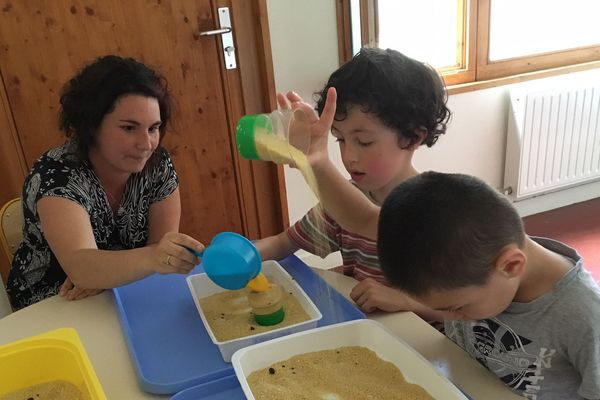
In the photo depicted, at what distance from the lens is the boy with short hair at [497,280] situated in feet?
2.24

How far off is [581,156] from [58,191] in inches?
107

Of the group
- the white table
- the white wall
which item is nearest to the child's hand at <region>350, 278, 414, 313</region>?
the white table

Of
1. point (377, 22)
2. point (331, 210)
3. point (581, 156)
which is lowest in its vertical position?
point (581, 156)

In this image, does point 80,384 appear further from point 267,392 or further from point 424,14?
point 424,14

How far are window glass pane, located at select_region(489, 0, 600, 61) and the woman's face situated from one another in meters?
2.04

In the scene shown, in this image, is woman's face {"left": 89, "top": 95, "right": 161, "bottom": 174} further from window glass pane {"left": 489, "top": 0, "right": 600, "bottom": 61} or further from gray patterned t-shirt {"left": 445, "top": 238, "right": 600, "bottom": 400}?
window glass pane {"left": 489, "top": 0, "right": 600, "bottom": 61}

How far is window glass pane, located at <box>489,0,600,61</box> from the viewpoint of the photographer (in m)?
2.76

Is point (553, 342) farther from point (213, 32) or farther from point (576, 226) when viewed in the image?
point (576, 226)

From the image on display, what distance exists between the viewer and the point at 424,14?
104 inches

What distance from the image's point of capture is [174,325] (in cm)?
Answer: 93

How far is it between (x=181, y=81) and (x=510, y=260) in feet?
5.61

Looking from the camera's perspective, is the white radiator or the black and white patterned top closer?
the black and white patterned top

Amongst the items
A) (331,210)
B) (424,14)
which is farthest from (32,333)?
(424,14)

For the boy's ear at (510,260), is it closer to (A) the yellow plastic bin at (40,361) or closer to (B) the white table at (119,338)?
(B) the white table at (119,338)
